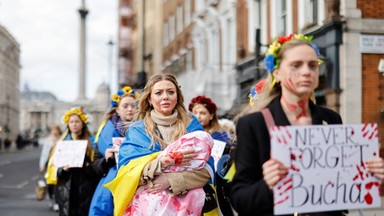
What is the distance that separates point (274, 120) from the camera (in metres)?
2.87

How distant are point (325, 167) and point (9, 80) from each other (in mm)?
125350

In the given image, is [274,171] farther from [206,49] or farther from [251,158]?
[206,49]

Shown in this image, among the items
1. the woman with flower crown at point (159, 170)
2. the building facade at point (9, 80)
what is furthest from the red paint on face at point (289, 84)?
the building facade at point (9, 80)

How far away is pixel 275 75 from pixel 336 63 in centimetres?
1177

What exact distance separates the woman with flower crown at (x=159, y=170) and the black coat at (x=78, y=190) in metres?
3.19

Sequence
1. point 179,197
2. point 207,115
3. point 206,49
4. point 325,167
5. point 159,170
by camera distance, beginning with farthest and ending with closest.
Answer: point 206,49, point 207,115, point 179,197, point 159,170, point 325,167

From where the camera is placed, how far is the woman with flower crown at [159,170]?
430 centimetres

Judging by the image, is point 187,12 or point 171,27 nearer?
point 187,12

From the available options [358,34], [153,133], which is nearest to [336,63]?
[358,34]

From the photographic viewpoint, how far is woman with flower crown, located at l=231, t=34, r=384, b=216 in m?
2.80

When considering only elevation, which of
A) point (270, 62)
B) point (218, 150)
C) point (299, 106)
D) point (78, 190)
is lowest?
point (78, 190)

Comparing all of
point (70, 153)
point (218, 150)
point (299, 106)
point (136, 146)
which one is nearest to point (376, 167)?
point (299, 106)

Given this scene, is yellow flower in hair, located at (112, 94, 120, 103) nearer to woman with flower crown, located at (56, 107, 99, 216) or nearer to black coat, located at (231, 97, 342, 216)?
woman with flower crown, located at (56, 107, 99, 216)

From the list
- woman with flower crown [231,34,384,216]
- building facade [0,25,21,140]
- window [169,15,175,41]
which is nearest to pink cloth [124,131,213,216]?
woman with flower crown [231,34,384,216]
